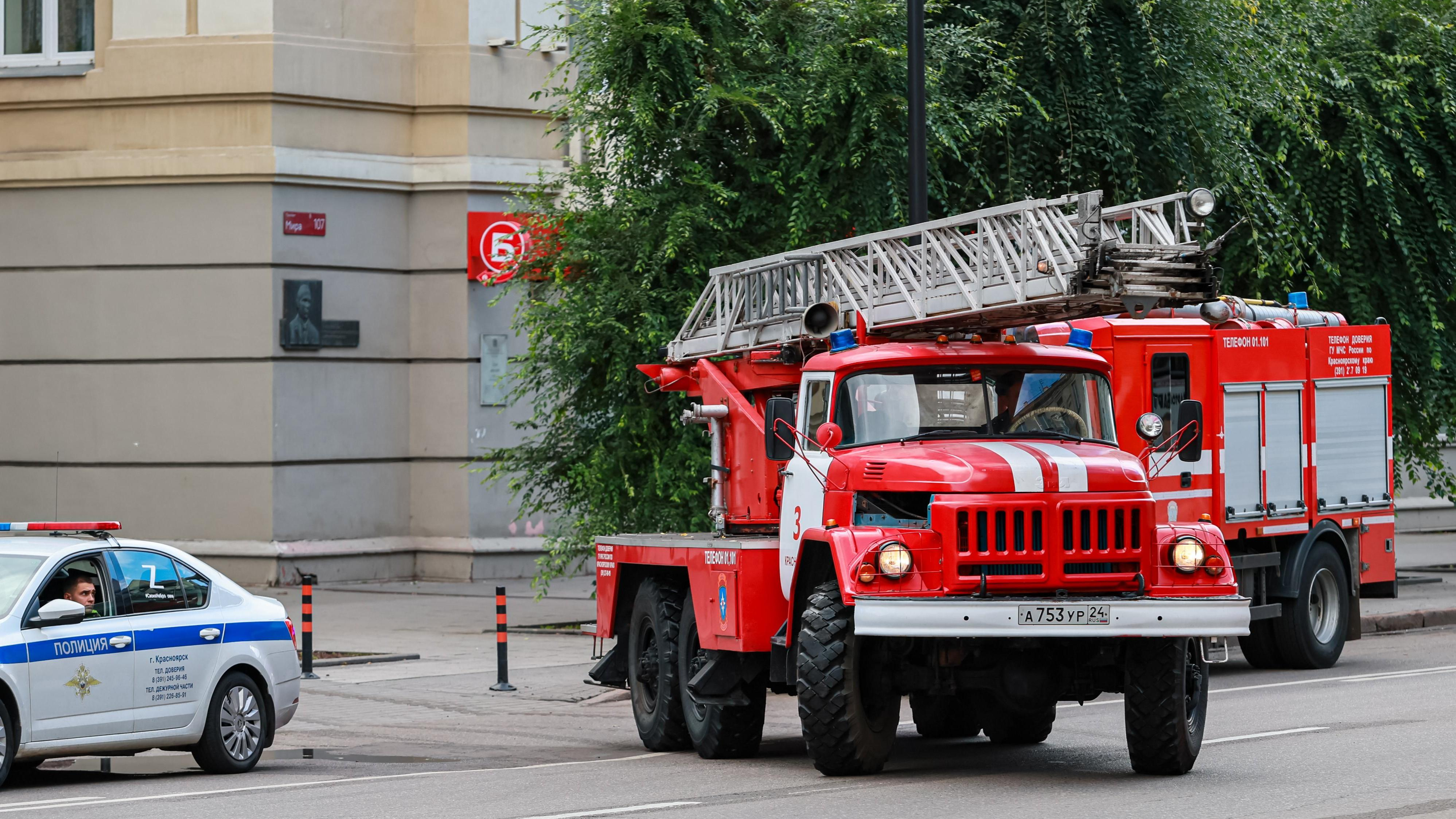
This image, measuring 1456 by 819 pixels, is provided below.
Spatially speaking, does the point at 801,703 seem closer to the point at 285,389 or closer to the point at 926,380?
the point at 926,380

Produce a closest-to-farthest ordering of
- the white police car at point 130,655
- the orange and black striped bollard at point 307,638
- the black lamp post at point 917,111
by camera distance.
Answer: the white police car at point 130,655 < the black lamp post at point 917,111 < the orange and black striped bollard at point 307,638

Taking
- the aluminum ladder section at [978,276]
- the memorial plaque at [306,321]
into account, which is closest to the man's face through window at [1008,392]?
the aluminum ladder section at [978,276]

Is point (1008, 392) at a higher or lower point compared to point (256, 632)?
higher

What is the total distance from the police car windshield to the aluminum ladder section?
5046mm

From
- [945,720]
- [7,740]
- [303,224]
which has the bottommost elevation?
[945,720]

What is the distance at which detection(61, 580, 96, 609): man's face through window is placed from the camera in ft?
37.5

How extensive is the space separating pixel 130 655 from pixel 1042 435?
552 centimetres

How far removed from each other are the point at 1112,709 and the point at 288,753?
6.06 m

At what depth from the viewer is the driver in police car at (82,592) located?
11422 mm

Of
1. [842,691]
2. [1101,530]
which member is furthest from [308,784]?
[1101,530]

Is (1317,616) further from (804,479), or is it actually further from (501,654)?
(804,479)

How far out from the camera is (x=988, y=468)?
1041 centimetres

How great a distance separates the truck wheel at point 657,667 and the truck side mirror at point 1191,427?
3459 mm

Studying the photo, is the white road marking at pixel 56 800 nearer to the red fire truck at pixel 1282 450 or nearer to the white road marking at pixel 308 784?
the white road marking at pixel 308 784
